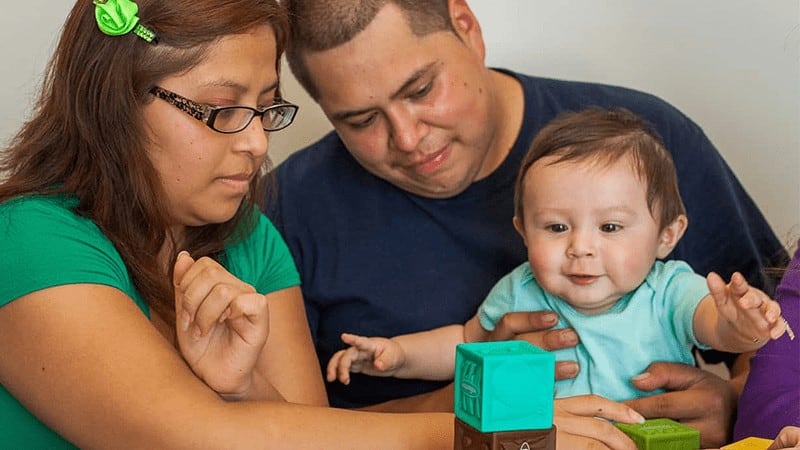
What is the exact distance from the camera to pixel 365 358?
196cm

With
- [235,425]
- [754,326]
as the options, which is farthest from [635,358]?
[235,425]

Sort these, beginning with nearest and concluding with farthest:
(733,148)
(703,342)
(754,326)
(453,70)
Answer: (754,326)
(703,342)
(453,70)
(733,148)

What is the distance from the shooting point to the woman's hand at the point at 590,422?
147cm

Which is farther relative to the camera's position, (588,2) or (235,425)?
(588,2)

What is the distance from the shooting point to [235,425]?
1.46 meters

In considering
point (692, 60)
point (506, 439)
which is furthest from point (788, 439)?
point (692, 60)

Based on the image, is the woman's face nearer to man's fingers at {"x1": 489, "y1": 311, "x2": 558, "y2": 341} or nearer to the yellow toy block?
man's fingers at {"x1": 489, "y1": 311, "x2": 558, "y2": 341}

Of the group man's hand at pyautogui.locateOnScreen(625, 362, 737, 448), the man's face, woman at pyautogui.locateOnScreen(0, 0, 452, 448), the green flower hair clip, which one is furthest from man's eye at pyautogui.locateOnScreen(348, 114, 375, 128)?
man's hand at pyautogui.locateOnScreen(625, 362, 737, 448)

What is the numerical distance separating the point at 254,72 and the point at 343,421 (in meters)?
0.51

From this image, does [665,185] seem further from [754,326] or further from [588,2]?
[588,2]

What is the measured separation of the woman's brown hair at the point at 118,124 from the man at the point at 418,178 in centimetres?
34

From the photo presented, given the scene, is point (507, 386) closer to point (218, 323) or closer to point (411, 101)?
point (218, 323)

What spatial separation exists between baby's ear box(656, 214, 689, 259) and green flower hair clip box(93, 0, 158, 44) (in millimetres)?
848

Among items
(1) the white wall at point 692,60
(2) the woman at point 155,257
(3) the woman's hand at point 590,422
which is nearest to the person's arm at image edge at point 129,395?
(2) the woman at point 155,257
